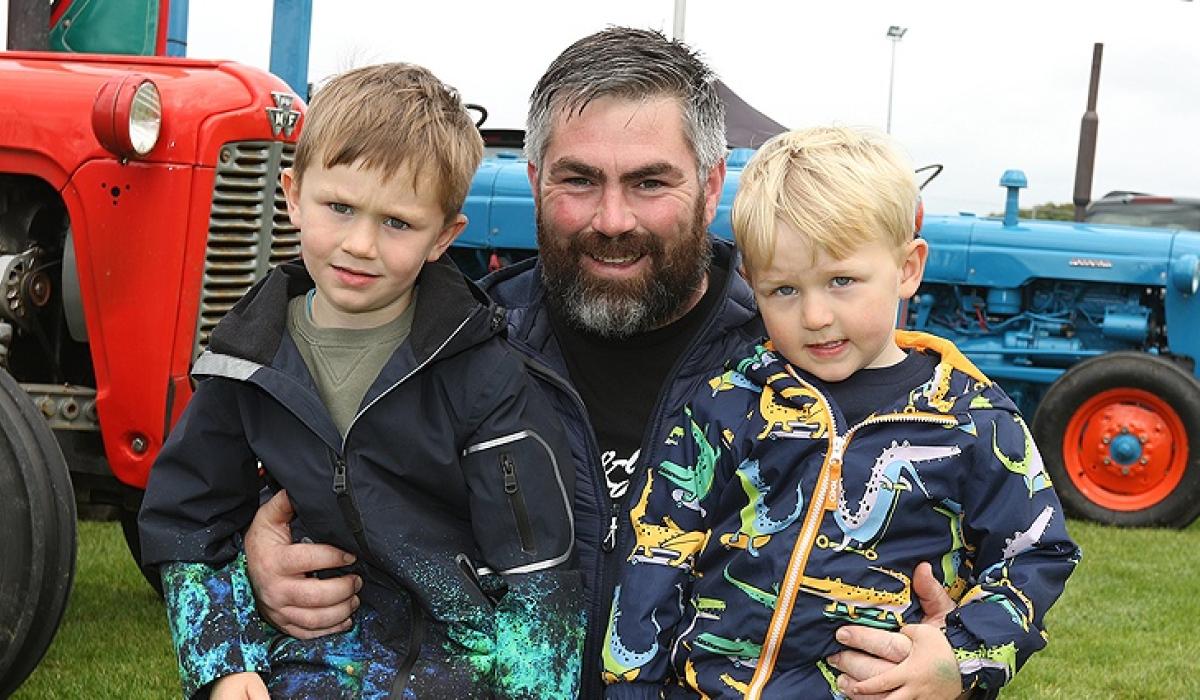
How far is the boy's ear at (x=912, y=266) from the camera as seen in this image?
7.04 feet

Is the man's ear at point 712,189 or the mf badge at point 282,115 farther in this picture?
the mf badge at point 282,115

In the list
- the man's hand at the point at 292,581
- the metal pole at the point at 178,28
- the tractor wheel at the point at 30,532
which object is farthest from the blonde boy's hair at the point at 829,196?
the metal pole at the point at 178,28

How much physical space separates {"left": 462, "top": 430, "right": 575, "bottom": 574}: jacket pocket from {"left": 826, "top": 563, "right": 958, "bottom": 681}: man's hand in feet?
1.36

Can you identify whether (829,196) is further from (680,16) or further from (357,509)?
(680,16)

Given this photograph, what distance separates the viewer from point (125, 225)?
12.5ft

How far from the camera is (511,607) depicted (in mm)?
2051

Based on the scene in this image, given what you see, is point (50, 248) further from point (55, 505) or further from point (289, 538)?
point (289, 538)

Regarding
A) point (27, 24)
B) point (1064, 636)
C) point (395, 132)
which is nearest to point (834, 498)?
point (395, 132)

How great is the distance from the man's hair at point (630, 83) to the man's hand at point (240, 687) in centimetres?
100

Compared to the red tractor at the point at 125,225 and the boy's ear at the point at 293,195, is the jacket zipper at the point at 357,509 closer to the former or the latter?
the boy's ear at the point at 293,195

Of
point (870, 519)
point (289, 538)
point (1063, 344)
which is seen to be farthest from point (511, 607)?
point (1063, 344)

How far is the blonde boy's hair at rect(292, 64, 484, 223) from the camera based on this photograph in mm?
2109

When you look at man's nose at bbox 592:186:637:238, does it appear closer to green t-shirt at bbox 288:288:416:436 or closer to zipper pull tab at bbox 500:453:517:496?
green t-shirt at bbox 288:288:416:436

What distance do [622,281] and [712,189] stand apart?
28 cm
